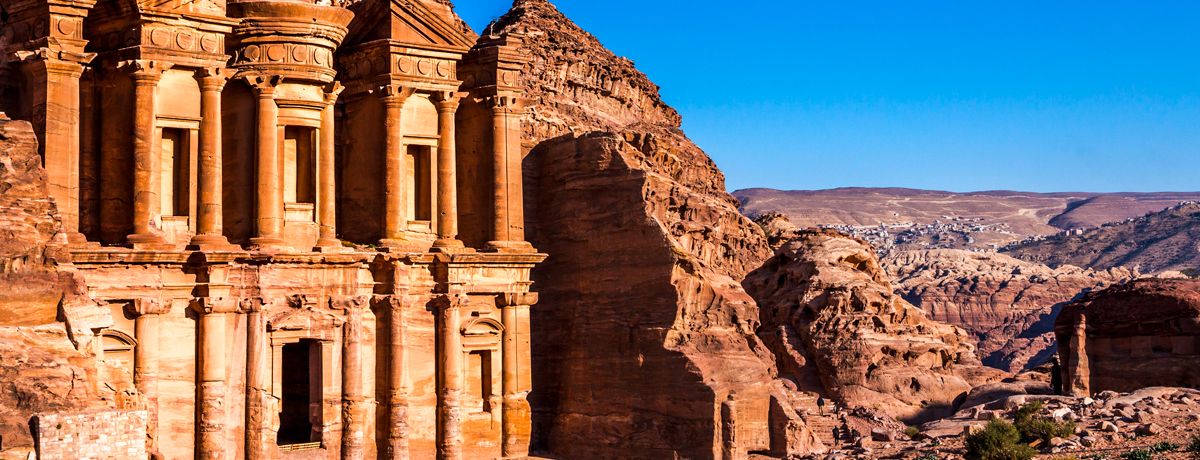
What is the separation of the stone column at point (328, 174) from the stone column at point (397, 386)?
184cm

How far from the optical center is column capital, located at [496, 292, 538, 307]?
32.1 metres

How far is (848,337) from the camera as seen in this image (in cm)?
4291

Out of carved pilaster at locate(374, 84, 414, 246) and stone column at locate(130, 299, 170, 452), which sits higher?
carved pilaster at locate(374, 84, 414, 246)

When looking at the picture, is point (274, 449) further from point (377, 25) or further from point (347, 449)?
point (377, 25)

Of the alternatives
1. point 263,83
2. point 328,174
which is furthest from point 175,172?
point 328,174

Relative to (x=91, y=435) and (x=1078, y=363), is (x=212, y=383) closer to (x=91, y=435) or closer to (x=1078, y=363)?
(x=91, y=435)

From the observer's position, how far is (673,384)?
31.8 metres

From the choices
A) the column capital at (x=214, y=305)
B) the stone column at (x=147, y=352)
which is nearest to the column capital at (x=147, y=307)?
the stone column at (x=147, y=352)

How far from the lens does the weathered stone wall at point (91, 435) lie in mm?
18938

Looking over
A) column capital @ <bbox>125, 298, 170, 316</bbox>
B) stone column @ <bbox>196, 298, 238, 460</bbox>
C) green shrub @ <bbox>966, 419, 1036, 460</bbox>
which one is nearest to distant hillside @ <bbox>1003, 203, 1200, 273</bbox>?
green shrub @ <bbox>966, 419, 1036, 460</bbox>

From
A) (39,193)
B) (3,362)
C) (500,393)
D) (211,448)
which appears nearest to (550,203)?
(500,393)

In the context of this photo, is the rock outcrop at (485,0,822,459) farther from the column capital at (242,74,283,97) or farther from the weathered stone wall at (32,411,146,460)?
the weathered stone wall at (32,411,146,460)

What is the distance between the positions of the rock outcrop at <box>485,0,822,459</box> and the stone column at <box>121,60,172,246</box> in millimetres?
10226

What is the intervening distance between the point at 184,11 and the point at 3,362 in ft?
30.4
